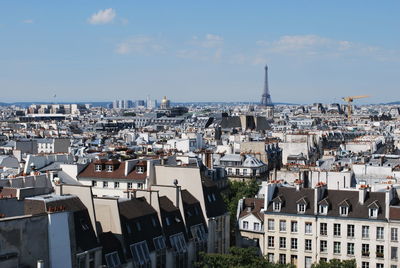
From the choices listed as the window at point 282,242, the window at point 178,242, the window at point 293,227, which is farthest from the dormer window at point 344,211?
the window at point 178,242

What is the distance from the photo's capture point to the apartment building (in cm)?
4394

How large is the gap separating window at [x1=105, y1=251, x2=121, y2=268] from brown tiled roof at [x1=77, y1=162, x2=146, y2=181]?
59.5 ft

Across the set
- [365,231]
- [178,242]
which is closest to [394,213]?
[365,231]

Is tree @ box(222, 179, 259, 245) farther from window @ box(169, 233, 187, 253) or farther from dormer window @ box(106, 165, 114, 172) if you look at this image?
window @ box(169, 233, 187, 253)

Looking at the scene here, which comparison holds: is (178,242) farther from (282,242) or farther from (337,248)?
(337,248)

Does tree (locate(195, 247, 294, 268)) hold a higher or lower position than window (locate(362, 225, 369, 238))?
A: higher

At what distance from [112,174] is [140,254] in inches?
736

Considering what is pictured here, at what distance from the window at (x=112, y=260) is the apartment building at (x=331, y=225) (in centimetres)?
1419

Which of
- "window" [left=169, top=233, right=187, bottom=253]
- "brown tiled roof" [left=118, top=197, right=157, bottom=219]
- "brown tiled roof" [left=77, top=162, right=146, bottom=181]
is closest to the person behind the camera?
"brown tiled roof" [left=118, top=197, right=157, bottom=219]

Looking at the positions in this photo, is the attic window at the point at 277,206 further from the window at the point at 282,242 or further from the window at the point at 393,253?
the window at the point at 393,253

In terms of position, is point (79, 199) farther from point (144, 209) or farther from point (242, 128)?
point (242, 128)

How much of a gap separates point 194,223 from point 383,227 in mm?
13198

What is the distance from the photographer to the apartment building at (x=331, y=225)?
43938mm

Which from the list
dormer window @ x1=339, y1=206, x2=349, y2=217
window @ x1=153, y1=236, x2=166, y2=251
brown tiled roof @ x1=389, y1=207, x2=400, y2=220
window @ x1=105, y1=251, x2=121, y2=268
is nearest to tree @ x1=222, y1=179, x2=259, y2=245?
dormer window @ x1=339, y1=206, x2=349, y2=217
